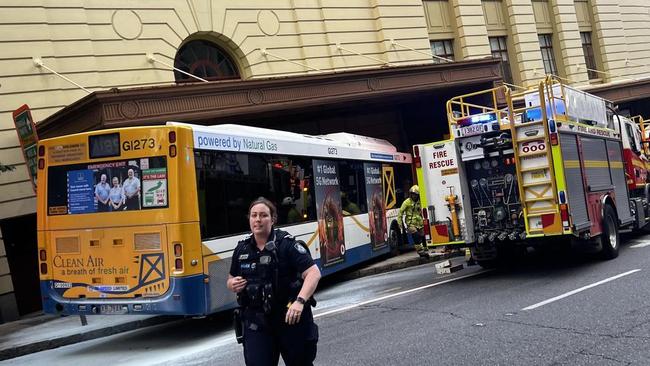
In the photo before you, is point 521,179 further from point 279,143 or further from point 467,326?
point 279,143

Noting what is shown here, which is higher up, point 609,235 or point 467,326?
point 609,235

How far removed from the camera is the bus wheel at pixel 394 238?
14367 millimetres

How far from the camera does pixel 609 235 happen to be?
10477mm

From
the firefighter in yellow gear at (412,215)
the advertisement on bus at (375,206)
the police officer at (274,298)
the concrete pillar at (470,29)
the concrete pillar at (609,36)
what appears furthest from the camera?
the concrete pillar at (609,36)

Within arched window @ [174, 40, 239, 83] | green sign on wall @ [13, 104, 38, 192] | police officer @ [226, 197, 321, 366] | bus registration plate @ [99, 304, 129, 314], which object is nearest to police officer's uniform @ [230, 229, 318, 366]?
police officer @ [226, 197, 321, 366]

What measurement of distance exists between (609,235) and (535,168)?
8.29ft

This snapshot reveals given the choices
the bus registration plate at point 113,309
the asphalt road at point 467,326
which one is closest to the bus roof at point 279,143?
the bus registration plate at point 113,309

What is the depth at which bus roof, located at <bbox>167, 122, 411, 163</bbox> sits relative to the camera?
26.4 ft

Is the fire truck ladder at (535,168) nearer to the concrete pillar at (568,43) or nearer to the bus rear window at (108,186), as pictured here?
the bus rear window at (108,186)

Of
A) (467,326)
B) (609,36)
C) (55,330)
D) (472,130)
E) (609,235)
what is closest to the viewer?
(467,326)

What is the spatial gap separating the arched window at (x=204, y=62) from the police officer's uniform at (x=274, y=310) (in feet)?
44.2

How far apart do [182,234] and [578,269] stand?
6818 millimetres

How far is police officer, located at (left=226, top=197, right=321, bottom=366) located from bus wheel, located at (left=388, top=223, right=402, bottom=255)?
1054 cm

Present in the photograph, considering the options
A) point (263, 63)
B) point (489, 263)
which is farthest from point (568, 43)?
point (489, 263)
